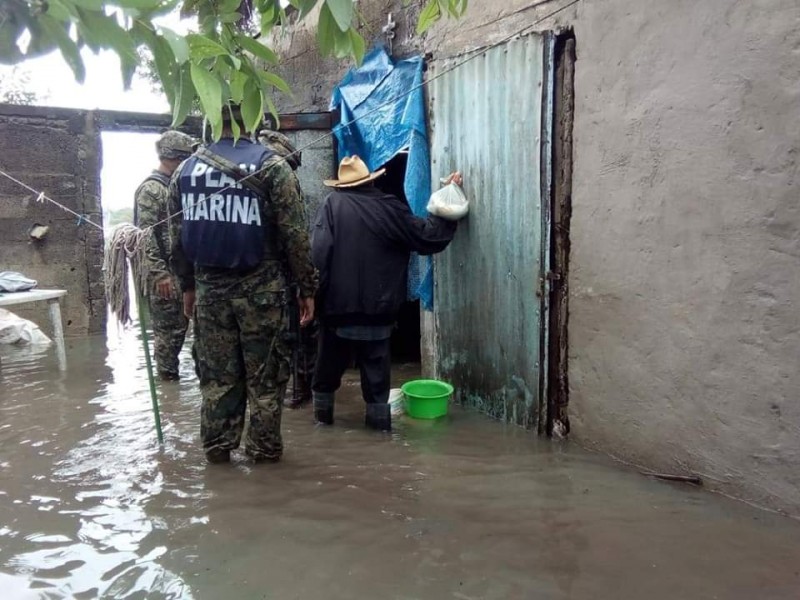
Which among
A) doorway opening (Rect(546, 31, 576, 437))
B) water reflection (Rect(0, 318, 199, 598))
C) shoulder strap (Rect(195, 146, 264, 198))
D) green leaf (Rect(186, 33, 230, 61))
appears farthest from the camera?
doorway opening (Rect(546, 31, 576, 437))

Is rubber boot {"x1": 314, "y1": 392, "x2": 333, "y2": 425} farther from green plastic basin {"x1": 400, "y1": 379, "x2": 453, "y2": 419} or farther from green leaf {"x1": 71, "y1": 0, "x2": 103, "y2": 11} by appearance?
green leaf {"x1": 71, "y1": 0, "x2": 103, "y2": 11}

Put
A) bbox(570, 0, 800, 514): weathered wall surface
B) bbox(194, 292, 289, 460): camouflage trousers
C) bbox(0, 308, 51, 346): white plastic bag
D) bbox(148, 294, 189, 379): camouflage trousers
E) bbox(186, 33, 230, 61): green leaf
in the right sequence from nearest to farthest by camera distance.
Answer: bbox(186, 33, 230, 61): green leaf → bbox(570, 0, 800, 514): weathered wall surface → bbox(194, 292, 289, 460): camouflage trousers → bbox(148, 294, 189, 379): camouflage trousers → bbox(0, 308, 51, 346): white plastic bag

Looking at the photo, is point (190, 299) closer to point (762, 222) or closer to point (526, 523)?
point (526, 523)

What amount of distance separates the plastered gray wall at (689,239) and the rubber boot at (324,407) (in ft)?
5.25

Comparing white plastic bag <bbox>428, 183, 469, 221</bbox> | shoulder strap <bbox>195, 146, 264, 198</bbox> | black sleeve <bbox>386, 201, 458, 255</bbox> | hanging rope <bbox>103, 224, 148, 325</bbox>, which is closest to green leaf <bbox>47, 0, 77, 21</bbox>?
shoulder strap <bbox>195, 146, 264, 198</bbox>

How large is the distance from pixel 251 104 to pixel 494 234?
276 centimetres

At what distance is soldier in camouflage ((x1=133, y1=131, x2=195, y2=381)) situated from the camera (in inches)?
198

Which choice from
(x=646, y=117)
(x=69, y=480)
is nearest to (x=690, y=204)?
(x=646, y=117)

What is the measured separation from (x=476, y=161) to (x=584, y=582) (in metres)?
2.72

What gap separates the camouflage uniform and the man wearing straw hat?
53cm

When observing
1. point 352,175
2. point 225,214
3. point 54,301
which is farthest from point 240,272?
point 54,301

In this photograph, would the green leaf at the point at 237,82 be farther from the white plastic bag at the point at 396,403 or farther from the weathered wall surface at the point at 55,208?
the weathered wall surface at the point at 55,208

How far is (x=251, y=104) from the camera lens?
154cm

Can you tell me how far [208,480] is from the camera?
3.32 metres
